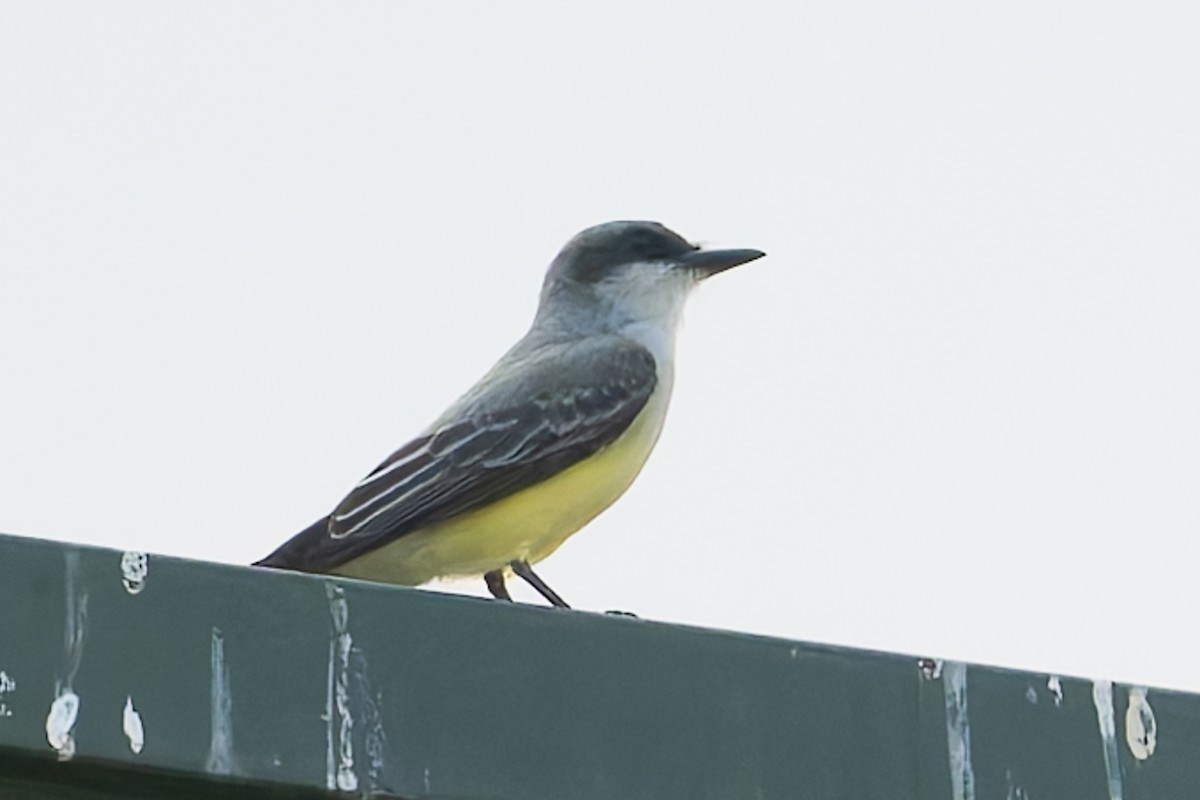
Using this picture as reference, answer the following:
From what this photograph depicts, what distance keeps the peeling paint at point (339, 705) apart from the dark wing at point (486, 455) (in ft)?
8.20

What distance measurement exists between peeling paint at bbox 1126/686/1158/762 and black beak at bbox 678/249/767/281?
13.4 ft

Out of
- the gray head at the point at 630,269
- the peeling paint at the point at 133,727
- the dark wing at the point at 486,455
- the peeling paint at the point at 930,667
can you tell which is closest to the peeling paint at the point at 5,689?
the peeling paint at the point at 133,727

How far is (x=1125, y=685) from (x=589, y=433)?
2988 mm

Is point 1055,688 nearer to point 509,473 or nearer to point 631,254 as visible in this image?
point 509,473

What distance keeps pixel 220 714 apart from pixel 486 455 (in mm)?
3151

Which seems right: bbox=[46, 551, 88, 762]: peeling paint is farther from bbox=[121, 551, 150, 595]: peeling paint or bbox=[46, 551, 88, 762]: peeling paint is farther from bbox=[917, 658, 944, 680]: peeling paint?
bbox=[917, 658, 944, 680]: peeling paint

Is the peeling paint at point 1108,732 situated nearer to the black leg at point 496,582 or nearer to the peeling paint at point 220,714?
the peeling paint at point 220,714

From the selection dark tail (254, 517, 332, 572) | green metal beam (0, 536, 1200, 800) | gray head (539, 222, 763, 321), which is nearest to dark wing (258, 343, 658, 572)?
dark tail (254, 517, 332, 572)

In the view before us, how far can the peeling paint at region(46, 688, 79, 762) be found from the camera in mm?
2975

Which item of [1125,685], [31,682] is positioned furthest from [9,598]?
[1125,685]

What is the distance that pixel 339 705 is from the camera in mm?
3148

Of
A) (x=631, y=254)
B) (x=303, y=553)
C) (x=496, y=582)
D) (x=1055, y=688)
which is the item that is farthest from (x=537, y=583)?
(x=1055, y=688)

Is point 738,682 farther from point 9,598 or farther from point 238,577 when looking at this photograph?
point 9,598

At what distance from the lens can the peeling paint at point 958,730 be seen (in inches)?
133
